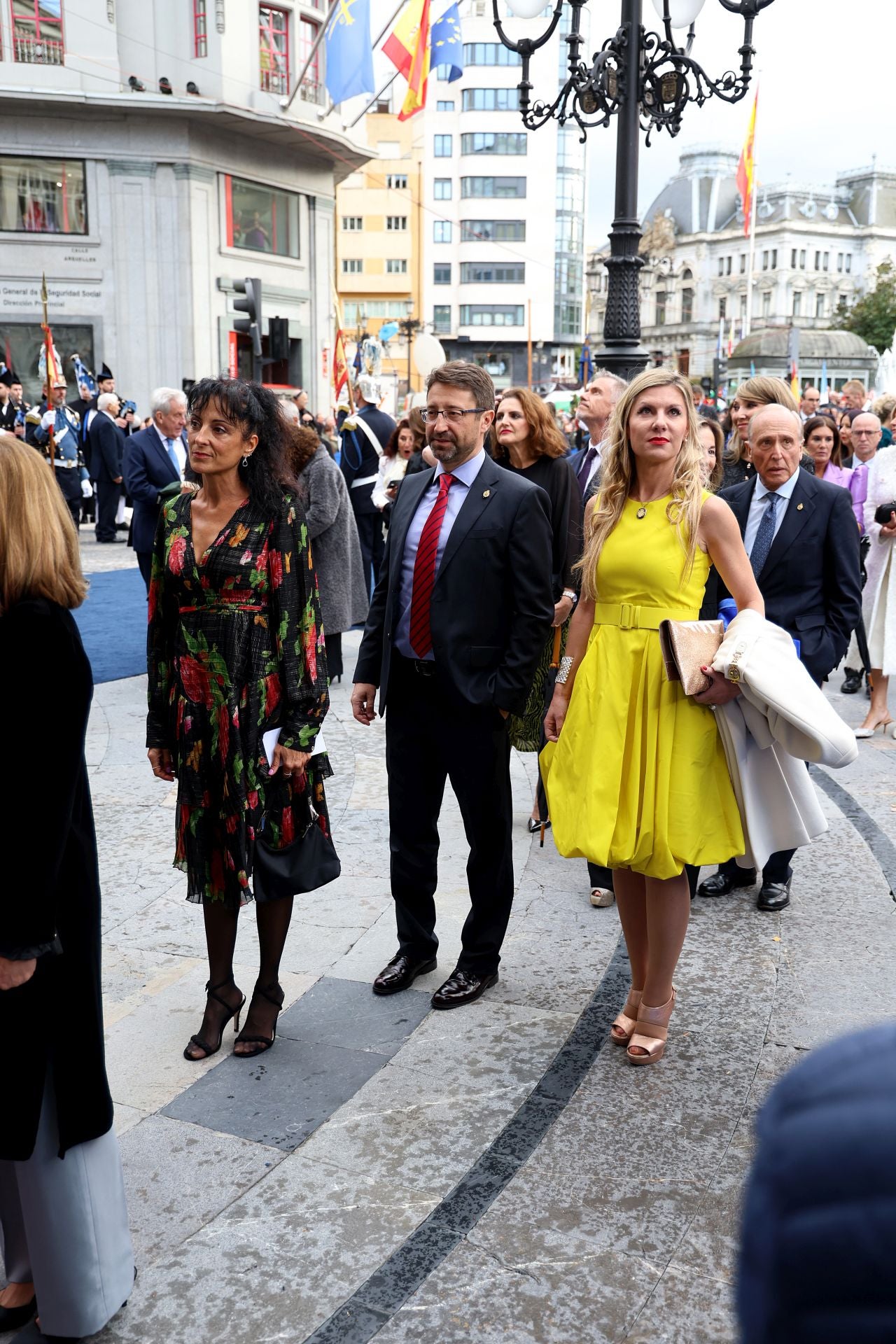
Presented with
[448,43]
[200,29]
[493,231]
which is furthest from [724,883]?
[493,231]

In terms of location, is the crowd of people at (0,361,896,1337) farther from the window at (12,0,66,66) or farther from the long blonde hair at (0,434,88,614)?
the window at (12,0,66,66)

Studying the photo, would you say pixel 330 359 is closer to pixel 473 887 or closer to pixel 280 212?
pixel 280 212

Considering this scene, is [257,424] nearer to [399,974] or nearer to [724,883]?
[399,974]

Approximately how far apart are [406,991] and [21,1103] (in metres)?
1.93

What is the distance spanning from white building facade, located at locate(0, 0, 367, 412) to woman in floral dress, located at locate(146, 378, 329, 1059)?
26686 millimetres

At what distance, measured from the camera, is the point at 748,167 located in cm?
2273

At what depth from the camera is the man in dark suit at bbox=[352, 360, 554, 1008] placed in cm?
387

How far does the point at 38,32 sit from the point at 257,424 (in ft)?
97.7

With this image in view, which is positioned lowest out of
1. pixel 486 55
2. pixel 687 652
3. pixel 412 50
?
pixel 687 652

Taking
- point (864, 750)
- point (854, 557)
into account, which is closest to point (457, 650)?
point (854, 557)

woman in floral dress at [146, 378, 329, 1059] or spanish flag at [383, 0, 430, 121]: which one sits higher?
spanish flag at [383, 0, 430, 121]

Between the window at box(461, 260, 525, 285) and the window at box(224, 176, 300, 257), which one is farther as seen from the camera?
the window at box(461, 260, 525, 285)

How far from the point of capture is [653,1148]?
312 centimetres

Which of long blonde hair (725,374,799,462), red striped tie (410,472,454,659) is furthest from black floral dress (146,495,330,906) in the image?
long blonde hair (725,374,799,462)
